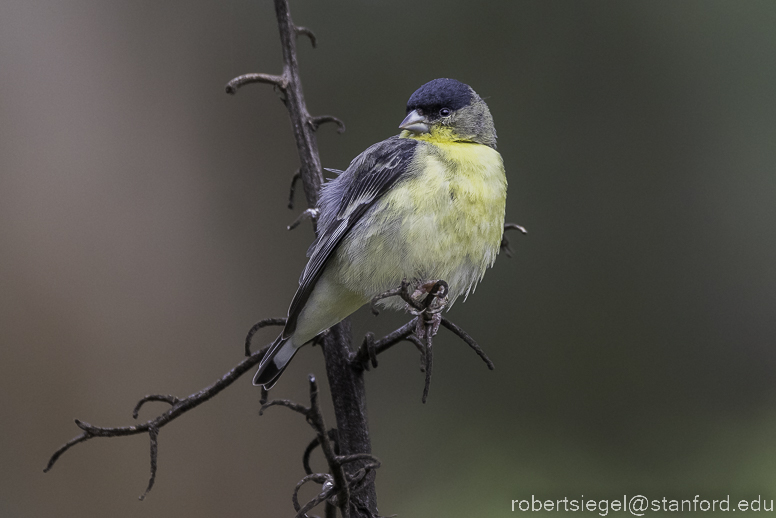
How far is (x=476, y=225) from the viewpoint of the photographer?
1580 mm

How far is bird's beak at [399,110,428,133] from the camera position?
161 centimetres

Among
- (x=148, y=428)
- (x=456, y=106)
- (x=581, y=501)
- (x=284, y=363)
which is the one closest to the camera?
(x=148, y=428)

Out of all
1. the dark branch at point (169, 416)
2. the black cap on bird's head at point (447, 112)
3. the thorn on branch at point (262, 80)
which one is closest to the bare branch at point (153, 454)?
the dark branch at point (169, 416)

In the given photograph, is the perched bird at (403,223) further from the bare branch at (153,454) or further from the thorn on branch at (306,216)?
the bare branch at (153,454)

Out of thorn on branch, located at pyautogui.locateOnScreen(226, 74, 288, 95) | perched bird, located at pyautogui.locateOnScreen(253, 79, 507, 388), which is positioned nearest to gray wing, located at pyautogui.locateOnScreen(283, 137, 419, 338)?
perched bird, located at pyautogui.locateOnScreen(253, 79, 507, 388)

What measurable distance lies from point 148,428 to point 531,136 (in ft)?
6.71

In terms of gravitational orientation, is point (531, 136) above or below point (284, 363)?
Answer: above

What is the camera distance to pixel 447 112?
5.40 ft

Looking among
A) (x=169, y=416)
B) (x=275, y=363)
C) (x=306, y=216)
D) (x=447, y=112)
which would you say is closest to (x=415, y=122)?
(x=447, y=112)

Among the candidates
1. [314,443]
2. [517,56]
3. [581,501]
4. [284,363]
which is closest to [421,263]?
[284,363]

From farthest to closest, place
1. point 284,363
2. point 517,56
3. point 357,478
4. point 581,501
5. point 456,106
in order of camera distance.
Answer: point 517,56
point 581,501
point 456,106
point 284,363
point 357,478

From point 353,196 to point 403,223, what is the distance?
14cm

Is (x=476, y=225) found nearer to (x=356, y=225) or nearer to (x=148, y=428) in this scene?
(x=356, y=225)

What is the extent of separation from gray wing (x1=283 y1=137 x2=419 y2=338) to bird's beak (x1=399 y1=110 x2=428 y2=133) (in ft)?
0.10
